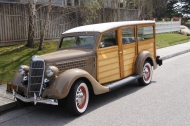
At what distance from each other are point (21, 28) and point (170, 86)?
746 cm

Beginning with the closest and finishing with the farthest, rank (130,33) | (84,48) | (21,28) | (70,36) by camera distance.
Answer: (84,48) → (70,36) → (130,33) → (21,28)

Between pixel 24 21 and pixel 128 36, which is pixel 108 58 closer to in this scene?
pixel 128 36

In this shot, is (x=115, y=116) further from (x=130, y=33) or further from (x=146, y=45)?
(x=146, y=45)

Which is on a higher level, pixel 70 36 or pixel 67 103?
pixel 70 36

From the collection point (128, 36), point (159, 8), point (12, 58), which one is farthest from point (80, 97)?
point (159, 8)

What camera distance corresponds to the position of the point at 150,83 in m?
7.18

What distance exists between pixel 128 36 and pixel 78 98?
2.51 metres

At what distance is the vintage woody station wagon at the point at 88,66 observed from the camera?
14.9ft

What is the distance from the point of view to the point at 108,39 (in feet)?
18.9

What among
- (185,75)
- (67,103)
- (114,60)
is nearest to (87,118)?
(67,103)

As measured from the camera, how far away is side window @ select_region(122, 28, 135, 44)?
6.18 meters

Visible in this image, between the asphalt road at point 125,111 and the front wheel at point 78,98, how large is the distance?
0.51 feet

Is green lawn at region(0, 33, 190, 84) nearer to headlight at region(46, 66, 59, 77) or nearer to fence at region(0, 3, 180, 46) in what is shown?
fence at region(0, 3, 180, 46)

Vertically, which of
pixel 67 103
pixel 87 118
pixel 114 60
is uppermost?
pixel 114 60
